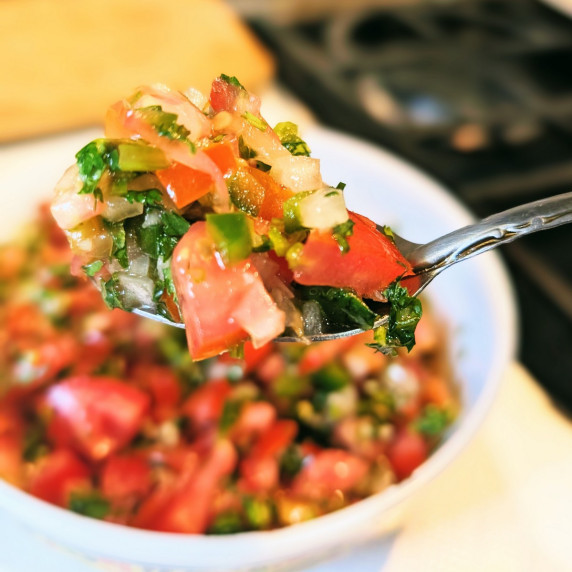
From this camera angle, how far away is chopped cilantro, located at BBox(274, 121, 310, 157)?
738mm

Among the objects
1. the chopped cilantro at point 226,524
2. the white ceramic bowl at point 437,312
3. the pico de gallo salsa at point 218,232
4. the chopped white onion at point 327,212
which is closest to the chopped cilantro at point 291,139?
the pico de gallo salsa at point 218,232

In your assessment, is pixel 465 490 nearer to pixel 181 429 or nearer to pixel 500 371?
pixel 500 371

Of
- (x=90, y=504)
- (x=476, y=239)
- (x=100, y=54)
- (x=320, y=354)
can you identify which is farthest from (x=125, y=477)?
(x=100, y=54)

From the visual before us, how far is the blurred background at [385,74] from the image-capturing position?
144 centimetres

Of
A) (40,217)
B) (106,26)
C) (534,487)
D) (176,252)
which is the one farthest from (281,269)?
(106,26)

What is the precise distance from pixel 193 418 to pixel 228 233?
55 cm

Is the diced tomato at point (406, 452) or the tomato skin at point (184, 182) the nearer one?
the tomato skin at point (184, 182)

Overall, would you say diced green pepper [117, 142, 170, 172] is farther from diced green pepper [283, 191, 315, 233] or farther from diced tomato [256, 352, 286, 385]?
diced tomato [256, 352, 286, 385]

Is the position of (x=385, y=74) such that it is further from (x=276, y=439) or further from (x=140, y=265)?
(x=140, y=265)

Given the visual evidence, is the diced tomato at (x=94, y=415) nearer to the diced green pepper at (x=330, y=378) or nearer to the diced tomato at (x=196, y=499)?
the diced tomato at (x=196, y=499)

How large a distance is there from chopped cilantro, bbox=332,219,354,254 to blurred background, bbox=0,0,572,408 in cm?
72

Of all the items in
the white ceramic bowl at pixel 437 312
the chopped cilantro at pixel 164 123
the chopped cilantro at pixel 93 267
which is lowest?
the white ceramic bowl at pixel 437 312

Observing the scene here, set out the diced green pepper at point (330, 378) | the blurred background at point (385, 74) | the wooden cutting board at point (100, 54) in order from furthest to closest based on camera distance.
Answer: the wooden cutting board at point (100, 54) < the blurred background at point (385, 74) < the diced green pepper at point (330, 378)

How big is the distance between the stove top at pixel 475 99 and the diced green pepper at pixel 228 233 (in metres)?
0.79
